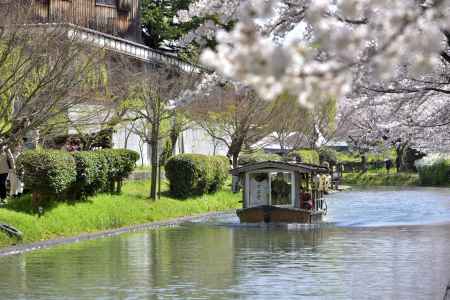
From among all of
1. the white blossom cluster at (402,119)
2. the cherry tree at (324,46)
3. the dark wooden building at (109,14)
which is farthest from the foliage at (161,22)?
the cherry tree at (324,46)

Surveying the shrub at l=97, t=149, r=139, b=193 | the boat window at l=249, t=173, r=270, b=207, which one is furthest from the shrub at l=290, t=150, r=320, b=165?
the shrub at l=97, t=149, r=139, b=193

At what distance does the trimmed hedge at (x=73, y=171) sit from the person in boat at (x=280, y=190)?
19.2 feet

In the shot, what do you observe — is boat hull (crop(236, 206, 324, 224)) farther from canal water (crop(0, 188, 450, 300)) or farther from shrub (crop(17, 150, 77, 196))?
shrub (crop(17, 150, 77, 196))

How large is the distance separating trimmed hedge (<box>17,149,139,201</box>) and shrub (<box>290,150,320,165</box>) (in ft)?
94.0

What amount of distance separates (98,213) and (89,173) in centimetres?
133

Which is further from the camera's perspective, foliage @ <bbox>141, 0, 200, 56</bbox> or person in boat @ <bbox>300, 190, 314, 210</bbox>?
foliage @ <bbox>141, 0, 200, 56</bbox>

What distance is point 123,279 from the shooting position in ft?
63.6

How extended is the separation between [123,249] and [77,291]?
870 centimetres

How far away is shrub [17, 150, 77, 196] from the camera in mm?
29750

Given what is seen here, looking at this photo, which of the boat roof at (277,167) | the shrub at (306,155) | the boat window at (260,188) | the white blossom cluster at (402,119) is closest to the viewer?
the white blossom cluster at (402,119)

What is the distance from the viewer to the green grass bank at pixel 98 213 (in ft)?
92.0

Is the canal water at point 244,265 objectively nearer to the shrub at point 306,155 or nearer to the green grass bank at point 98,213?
the green grass bank at point 98,213

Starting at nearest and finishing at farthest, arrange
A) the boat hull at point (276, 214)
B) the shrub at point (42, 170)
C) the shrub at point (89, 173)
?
the shrub at point (42, 170)
the shrub at point (89, 173)
the boat hull at point (276, 214)

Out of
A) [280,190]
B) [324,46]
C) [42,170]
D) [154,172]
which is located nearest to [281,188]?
[280,190]
